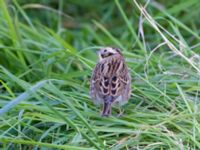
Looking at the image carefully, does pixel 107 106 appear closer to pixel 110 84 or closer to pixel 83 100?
pixel 110 84

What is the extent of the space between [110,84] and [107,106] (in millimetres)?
182

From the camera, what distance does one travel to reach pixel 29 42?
20.9ft

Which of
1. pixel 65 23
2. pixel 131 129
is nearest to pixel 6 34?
pixel 131 129

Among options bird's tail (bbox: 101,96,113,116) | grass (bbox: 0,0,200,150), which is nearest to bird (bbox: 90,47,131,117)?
bird's tail (bbox: 101,96,113,116)

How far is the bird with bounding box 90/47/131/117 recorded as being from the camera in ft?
15.9

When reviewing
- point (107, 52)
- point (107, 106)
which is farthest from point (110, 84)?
point (107, 52)

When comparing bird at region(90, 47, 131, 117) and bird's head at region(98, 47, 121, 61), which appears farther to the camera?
bird's head at region(98, 47, 121, 61)

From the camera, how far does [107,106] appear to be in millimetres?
4812

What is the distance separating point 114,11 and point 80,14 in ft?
1.38

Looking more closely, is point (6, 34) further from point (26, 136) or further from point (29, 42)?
point (26, 136)

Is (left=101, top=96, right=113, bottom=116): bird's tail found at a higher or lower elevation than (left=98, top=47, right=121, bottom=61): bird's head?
lower

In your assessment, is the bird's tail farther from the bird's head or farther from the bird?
the bird's head

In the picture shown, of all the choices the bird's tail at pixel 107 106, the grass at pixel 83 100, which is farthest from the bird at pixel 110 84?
the grass at pixel 83 100

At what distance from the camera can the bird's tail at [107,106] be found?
4.79 meters
